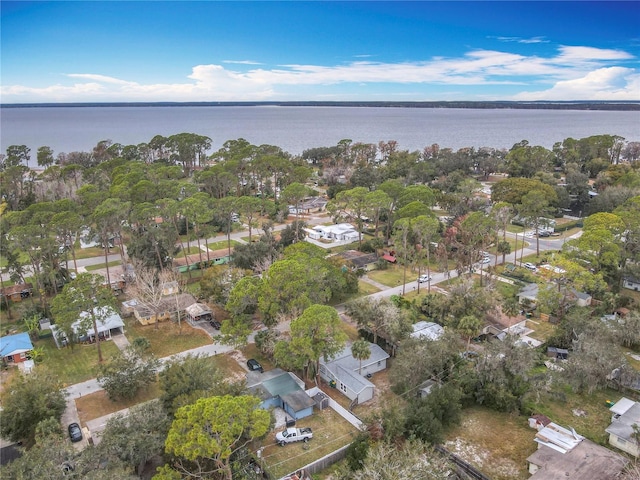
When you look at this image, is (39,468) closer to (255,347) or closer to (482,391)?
(255,347)

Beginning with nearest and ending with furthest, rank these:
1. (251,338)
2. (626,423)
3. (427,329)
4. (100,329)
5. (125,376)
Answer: (626,423) → (125,376) → (427,329) → (251,338) → (100,329)

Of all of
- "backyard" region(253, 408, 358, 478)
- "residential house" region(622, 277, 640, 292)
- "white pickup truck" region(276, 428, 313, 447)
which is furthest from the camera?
"residential house" region(622, 277, 640, 292)

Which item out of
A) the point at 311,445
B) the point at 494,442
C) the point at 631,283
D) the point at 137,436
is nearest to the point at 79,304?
the point at 137,436

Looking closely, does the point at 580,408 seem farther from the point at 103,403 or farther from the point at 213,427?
the point at 103,403

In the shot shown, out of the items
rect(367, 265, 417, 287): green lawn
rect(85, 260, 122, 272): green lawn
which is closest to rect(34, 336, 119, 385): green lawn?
rect(85, 260, 122, 272): green lawn

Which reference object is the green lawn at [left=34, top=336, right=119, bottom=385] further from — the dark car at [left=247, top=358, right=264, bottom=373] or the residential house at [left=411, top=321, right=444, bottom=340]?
the residential house at [left=411, top=321, right=444, bottom=340]

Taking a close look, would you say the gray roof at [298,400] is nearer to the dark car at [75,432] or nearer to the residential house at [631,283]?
the dark car at [75,432]
